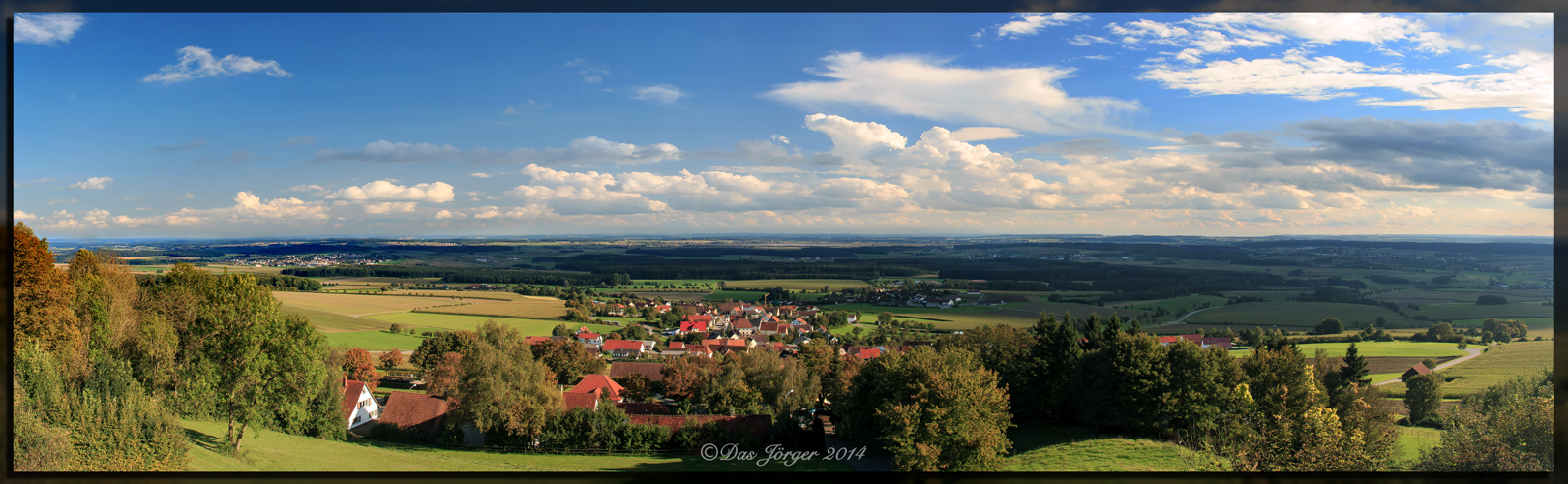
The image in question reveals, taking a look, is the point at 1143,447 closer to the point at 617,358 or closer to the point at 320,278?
the point at 617,358

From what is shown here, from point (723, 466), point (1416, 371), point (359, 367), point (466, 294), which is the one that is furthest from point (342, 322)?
point (1416, 371)

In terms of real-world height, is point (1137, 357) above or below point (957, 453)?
above

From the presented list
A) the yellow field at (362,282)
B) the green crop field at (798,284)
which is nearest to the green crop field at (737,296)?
the green crop field at (798,284)

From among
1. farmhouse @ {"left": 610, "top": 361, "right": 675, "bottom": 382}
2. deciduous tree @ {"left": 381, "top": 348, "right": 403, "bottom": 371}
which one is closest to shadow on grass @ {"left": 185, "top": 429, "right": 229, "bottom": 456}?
farmhouse @ {"left": 610, "top": 361, "right": 675, "bottom": 382}

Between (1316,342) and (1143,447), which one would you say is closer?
(1143,447)

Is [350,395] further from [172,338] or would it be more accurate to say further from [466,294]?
[466,294]

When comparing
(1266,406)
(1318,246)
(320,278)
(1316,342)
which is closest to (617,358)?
(320,278)

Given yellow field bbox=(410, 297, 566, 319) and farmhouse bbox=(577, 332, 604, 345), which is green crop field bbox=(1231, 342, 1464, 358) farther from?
yellow field bbox=(410, 297, 566, 319)
